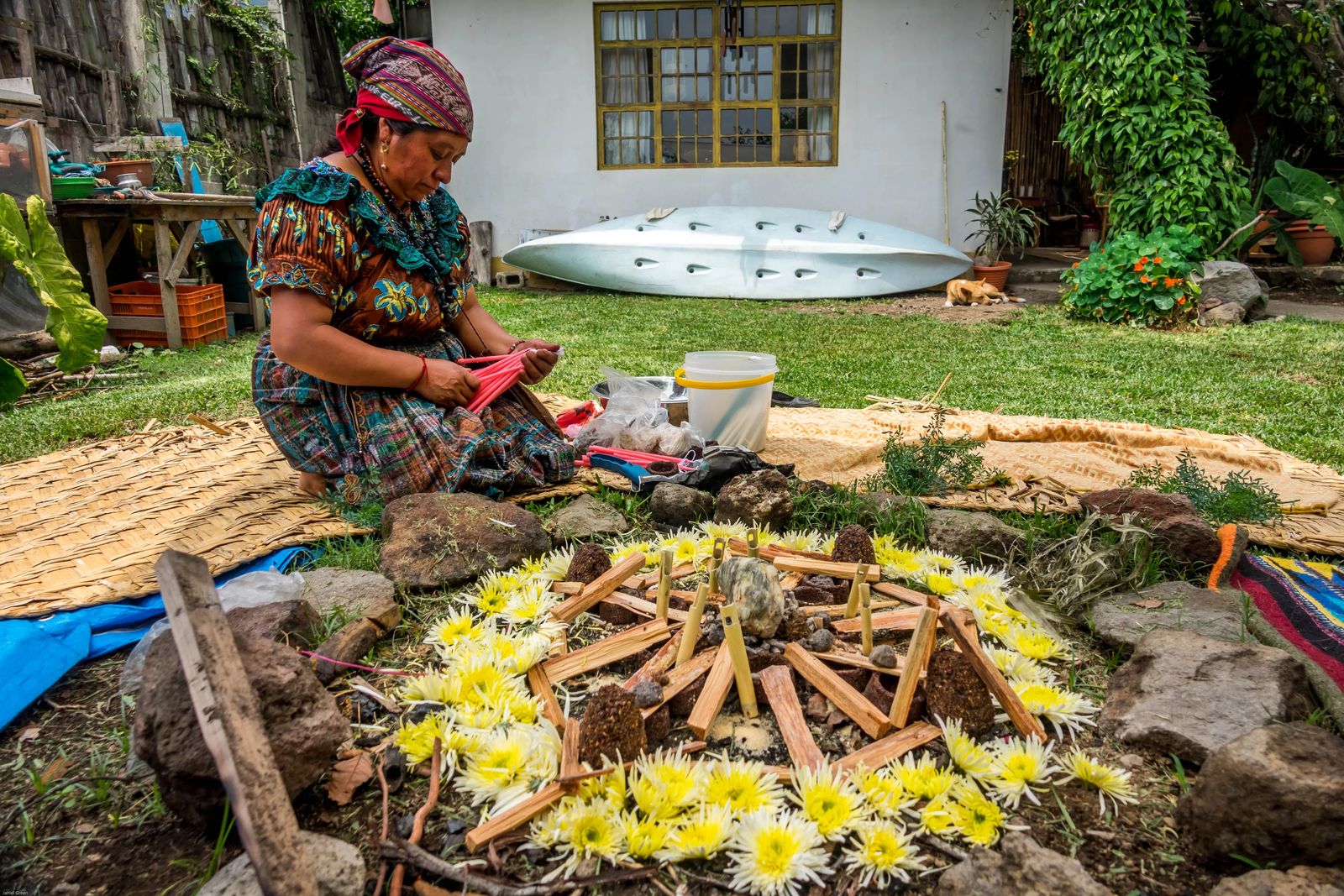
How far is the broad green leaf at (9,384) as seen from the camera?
458 centimetres

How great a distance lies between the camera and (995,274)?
888 centimetres

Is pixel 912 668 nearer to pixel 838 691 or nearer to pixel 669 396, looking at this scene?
pixel 838 691

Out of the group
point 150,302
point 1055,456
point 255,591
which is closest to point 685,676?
point 255,591

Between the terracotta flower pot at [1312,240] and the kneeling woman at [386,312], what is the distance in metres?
9.35

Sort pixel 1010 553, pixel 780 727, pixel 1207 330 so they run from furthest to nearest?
pixel 1207 330, pixel 1010 553, pixel 780 727

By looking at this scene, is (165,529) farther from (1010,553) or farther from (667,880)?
(1010,553)

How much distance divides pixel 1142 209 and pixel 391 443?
7.68 metres

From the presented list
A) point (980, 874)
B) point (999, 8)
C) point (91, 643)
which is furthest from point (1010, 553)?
point (999, 8)

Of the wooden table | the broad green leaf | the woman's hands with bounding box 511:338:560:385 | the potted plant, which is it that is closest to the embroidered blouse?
the woman's hands with bounding box 511:338:560:385

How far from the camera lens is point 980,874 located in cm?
129

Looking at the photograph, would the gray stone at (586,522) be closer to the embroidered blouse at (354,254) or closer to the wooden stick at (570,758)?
the embroidered blouse at (354,254)

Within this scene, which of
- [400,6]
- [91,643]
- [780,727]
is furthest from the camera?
[400,6]

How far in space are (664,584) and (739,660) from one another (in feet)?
1.01

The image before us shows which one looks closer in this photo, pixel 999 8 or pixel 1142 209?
pixel 1142 209
